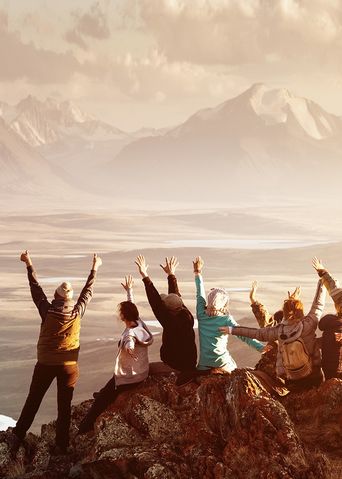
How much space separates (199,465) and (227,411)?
2.31 ft

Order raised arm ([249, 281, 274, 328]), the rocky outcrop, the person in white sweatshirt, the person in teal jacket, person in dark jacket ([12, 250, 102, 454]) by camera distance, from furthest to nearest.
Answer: raised arm ([249, 281, 274, 328]) → person in dark jacket ([12, 250, 102, 454]) → the person in teal jacket → the person in white sweatshirt → the rocky outcrop

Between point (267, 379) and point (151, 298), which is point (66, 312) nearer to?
point (151, 298)

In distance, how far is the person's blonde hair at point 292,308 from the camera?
10.2 meters

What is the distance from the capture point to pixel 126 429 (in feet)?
34.2

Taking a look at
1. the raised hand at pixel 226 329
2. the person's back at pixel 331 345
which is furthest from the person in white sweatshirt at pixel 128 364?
the person's back at pixel 331 345

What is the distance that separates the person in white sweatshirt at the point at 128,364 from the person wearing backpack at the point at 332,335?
2.18 metres

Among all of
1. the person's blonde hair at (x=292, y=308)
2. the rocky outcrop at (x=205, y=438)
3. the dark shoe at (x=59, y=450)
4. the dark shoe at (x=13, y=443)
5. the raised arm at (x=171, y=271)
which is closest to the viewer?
the rocky outcrop at (x=205, y=438)

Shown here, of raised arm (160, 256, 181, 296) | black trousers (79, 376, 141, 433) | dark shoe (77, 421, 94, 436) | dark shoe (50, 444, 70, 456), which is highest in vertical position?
raised arm (160, 256, 181, 296)

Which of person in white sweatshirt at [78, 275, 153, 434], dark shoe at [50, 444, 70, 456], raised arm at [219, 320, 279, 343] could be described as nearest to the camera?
raised arm at [219, 320, 279, 343]

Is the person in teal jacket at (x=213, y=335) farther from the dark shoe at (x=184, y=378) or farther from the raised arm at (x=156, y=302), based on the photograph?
the raised arm at (x=156, y=302)

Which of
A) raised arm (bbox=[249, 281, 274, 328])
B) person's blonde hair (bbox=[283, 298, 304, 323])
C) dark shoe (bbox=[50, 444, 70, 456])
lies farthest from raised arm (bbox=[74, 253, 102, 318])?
person's blonde hair (bbox=[283, 298, 304, 323])

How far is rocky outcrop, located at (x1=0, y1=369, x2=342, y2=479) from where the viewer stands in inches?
364

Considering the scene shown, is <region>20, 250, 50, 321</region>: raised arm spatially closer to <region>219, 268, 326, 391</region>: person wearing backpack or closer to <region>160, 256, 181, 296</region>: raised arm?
<region>160, 256, 181, 296</region>: raised arm

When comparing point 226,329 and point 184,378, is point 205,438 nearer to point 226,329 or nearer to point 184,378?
point 184,378
